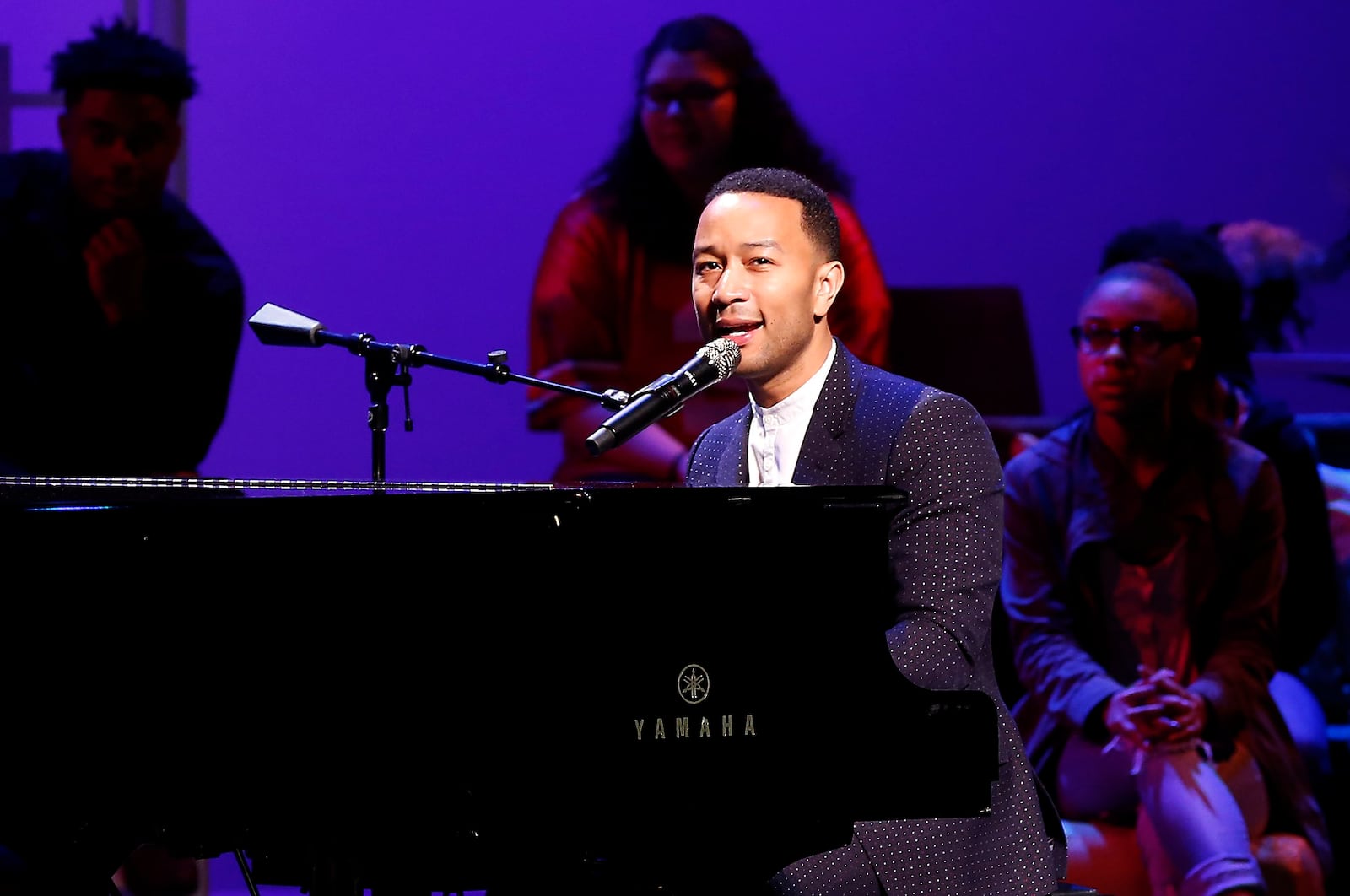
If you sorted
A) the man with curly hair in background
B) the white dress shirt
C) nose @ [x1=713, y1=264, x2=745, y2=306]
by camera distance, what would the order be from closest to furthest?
nose @ [x1=713, y1=264, x2=745, y2=306] → the white dress shirt → the man with curly hair in background

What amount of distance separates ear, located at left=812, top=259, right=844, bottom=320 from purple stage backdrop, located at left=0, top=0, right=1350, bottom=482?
2586 mm

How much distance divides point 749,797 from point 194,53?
406 centimetres

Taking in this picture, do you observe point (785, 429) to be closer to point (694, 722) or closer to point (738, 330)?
point (738, 330)

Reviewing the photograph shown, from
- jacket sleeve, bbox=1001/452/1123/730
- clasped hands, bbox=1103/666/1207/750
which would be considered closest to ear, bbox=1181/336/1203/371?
jacket sleeve, bbox=1001/452/1123/730

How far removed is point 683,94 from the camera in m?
5.24

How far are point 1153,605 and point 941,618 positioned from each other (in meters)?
2.99

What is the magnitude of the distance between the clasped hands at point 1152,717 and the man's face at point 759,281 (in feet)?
9.25

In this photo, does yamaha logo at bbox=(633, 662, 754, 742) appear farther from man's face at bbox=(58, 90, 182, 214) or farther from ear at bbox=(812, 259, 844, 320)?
man's face at bbox=(58, 90, 182, 214)

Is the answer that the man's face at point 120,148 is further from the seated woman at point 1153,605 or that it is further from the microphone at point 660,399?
the microphone at point 660,399

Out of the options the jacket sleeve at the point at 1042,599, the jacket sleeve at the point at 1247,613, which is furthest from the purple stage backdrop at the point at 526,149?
the jacket sleeve at the point at 1247,613

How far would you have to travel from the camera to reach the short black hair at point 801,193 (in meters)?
2.69

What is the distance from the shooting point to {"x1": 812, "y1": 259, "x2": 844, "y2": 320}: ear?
2.70 meters

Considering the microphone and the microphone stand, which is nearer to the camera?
the microphone

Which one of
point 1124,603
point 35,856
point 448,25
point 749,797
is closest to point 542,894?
point 749,797
